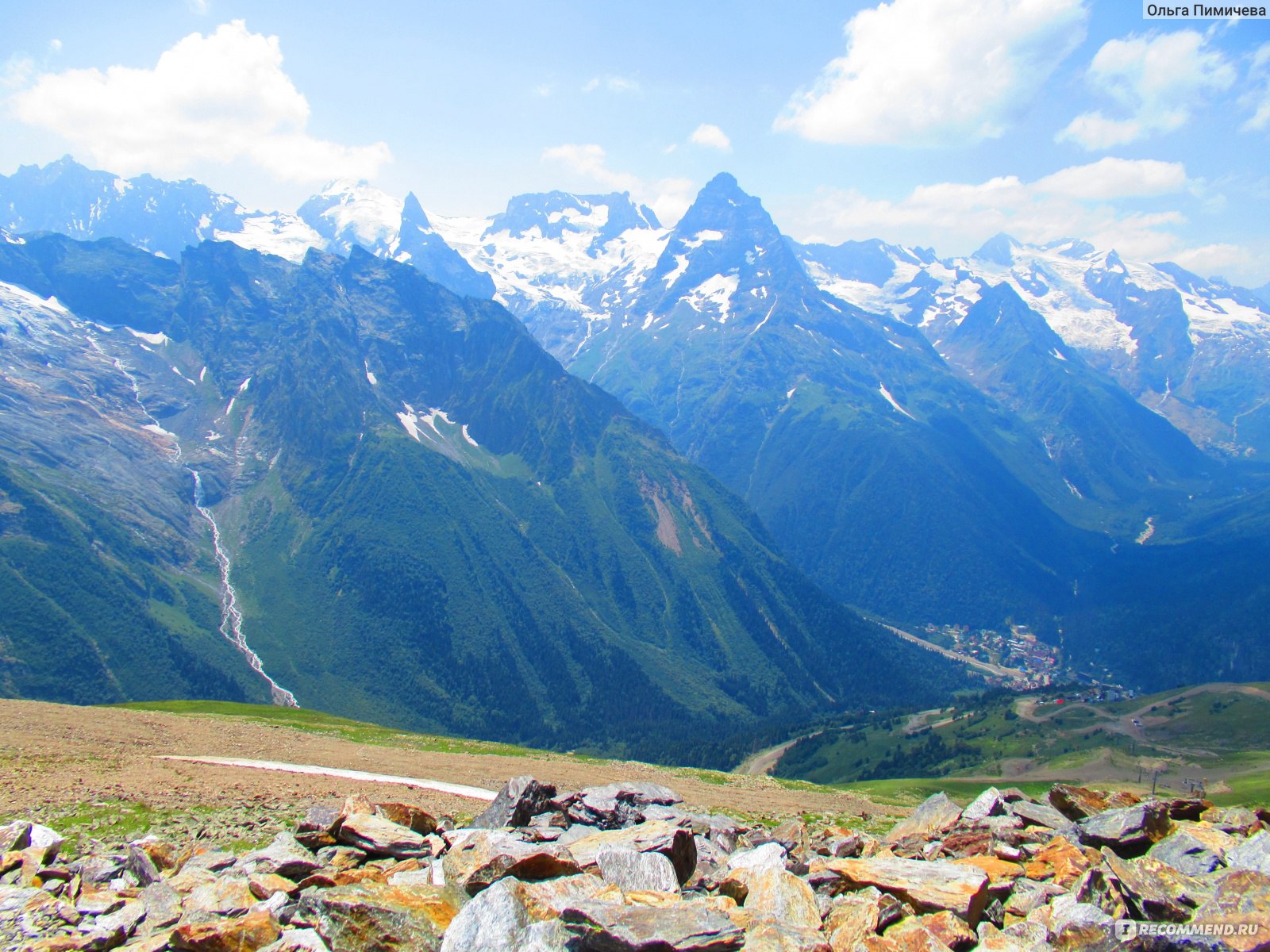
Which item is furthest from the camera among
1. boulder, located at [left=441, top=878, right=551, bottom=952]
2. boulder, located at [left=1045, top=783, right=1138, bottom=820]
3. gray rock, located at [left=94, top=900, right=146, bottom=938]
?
boulder, located at [left=1045, top=783, right=1138, bottom=820]

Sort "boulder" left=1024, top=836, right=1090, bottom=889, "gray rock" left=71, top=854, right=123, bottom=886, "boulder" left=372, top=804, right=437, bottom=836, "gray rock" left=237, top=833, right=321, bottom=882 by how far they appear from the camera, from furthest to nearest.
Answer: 1. "boulder" left=372, top=804, right=437, bottom=836
2. "gray rock" left=71, top=854, right=123, bottom=886
3. "gray rock" left=237, top=833, right=321, bottom=882
4. "boulder" left=1024, top=836, right=1090, bottom=889

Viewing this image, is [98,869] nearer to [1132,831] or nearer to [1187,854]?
[1132,831]

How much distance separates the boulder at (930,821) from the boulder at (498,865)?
19.3 m

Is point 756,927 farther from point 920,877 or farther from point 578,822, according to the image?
Answer: point 578,822

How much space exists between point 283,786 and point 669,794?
2765 cm

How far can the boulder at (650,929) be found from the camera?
62.4 feet

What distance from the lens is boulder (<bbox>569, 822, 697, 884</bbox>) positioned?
90.9ft

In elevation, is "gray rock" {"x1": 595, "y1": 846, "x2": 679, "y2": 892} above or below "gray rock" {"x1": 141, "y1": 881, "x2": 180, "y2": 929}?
above

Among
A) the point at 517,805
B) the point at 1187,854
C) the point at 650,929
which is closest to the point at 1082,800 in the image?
the point at 1187,854

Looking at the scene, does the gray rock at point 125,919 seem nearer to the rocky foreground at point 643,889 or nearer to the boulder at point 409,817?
the rocky foreground at point 643,889

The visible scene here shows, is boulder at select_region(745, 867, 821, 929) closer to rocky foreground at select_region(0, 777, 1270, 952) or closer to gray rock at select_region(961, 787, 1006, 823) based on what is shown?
rocky foreground at select_region(0, 777, 1270, 952)

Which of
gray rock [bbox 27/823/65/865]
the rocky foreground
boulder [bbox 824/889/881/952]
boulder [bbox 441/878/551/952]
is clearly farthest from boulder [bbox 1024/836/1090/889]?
gray rock [bbox 27/823/65/865]

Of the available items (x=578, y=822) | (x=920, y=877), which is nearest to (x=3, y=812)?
(x=578, y=822)

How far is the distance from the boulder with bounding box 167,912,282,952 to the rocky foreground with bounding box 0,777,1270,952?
0.18 ft
